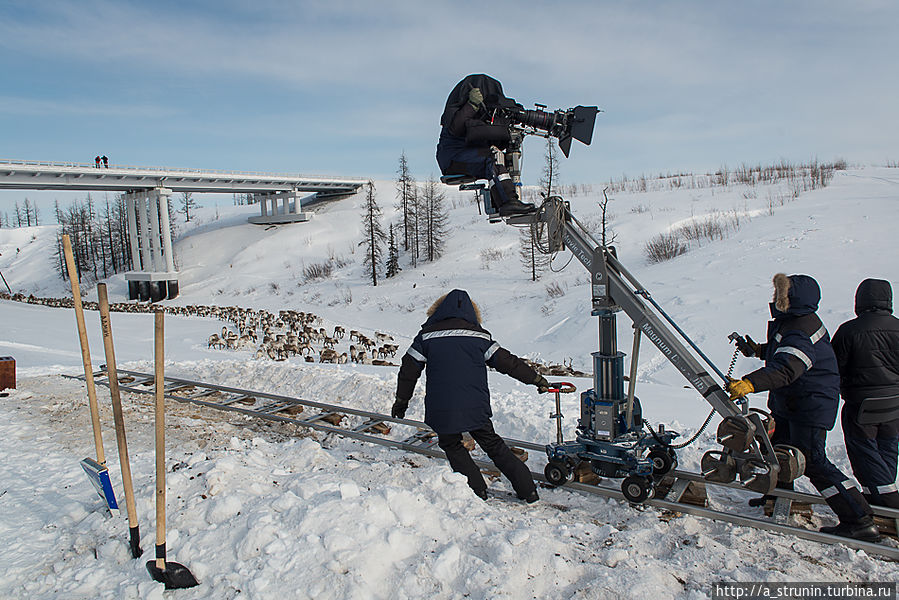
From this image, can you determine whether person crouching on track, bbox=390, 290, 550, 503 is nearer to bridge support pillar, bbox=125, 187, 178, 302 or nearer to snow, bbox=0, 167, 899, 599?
snow, bbox=0, 167, 899, 599

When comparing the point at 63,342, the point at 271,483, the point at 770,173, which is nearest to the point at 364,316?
the point at 63,342

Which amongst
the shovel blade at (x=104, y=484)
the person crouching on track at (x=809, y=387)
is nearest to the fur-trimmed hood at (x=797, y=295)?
the person crouching on track at (x=809, y=387)

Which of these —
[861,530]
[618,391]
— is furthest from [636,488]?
[861,530]

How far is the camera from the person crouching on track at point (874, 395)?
4383mm

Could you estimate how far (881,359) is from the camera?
14.5 feet

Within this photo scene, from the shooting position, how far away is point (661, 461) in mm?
4949

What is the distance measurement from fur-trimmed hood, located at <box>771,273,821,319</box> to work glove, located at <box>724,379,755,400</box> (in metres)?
0.86

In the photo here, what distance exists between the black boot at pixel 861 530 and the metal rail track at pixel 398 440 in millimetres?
90

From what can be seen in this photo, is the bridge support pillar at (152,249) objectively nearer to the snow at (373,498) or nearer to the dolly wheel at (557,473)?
the snow at (373,498)

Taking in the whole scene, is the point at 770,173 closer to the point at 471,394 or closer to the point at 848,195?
the point at 848,195

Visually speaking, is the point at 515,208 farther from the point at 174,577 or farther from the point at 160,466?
the point at 174,577

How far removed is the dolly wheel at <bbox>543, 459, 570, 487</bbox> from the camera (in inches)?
202

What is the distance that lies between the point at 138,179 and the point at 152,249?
20.3 ft

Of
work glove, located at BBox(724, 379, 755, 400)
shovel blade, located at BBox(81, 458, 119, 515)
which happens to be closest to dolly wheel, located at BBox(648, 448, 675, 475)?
work glove, located at BBox(724, 379, 755, 400)
